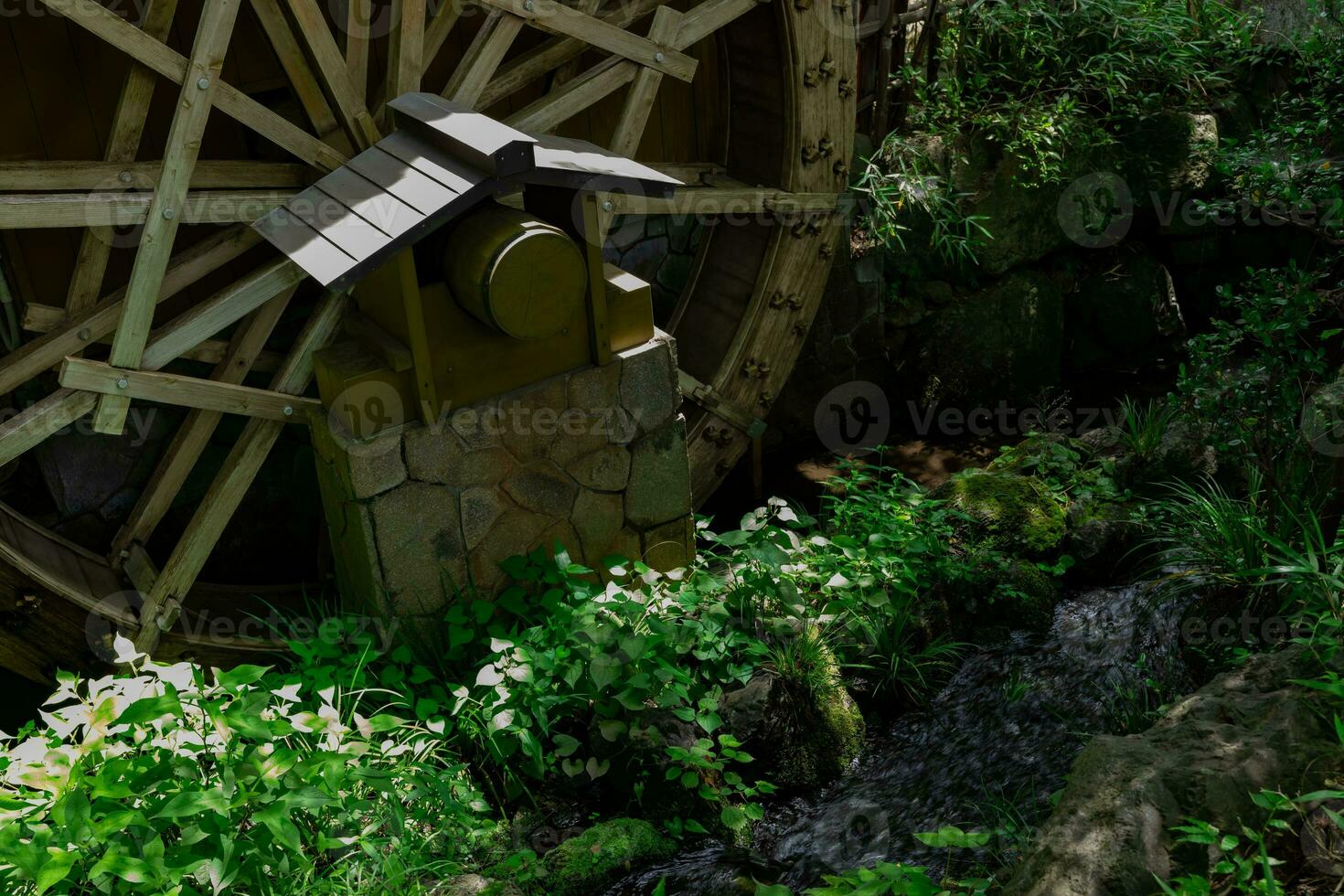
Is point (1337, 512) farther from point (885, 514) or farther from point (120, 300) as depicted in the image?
point (120, 300)

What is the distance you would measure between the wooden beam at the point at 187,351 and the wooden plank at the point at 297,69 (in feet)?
2.53

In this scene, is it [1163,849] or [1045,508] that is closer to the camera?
[1163,849]

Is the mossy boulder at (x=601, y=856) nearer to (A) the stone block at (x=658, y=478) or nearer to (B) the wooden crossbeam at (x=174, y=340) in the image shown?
(A) the stone block at (x=658, y=478)

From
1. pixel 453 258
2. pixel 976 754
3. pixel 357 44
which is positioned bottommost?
pixel 976 754

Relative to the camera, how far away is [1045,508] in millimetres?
4180

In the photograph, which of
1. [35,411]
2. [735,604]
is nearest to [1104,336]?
[735,604]

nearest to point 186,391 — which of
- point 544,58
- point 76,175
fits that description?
point 76,175

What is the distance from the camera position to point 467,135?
316 cm

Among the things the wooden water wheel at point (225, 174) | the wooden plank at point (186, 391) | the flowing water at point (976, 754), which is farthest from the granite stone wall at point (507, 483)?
the flowing water at point (976, 754)

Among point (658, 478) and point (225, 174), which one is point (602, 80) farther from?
point (658, 478)

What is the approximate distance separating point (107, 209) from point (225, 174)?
459 mm

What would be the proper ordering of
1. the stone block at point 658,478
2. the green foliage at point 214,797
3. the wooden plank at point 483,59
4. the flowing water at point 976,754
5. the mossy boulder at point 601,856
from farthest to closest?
1. the stone block at point 658,478
2. the wooden plank at point 483,59
3. the flowing water at point 976,754
4. the mossy boulder at point 601,856
5. the green foliage at point 214,797

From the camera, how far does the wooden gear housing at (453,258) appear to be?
123 inches

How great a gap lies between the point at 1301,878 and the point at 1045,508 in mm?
2083
